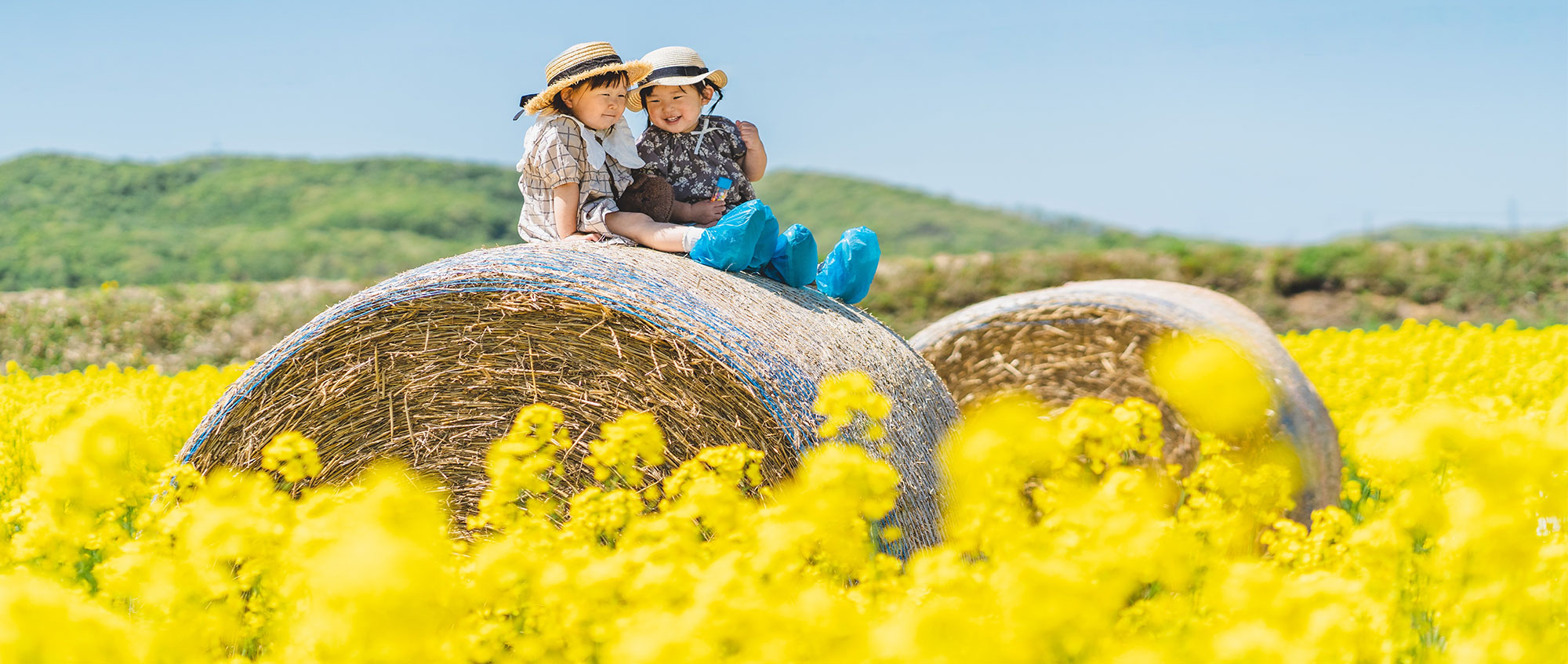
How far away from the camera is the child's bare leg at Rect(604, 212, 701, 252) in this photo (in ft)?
12.8

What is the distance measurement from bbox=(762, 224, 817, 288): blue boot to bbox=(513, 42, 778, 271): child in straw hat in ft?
0.50

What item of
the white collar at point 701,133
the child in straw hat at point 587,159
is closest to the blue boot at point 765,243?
the child in straw hat at point 587,159

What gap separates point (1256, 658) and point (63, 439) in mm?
2413

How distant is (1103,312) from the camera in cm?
486

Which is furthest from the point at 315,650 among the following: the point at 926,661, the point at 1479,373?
the point at 1479,373

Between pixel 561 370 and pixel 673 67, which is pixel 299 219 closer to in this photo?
pixel 673 67

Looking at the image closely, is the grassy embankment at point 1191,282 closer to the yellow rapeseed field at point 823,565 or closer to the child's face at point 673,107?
the child's face at point 673,107

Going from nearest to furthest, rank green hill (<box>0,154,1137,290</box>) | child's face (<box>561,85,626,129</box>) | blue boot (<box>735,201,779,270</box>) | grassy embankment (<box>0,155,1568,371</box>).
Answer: blue boot (<box>735,201,779,270</box>)
child's face (<box>561,85,626,129</box>)
grassy embankment (<box>0,155,1568,371</box>)
green hill (<box>0,154,1137,290</box>)

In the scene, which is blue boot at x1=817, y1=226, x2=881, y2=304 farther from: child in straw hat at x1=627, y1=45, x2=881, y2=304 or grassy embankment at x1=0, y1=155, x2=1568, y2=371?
grassy embankment at x1=0, y1=155, x2=1568, y2=371

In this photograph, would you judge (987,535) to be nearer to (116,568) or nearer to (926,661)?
(926,661)

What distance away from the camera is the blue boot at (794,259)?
4.03 m

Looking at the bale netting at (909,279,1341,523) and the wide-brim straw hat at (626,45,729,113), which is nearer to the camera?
the wide-brim straw hat at (626,45,729,113)

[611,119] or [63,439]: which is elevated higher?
[611,119]

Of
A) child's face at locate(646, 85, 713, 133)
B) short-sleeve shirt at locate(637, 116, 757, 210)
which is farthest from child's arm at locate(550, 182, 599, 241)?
child's face at locate(646, 85, 713, 133)
